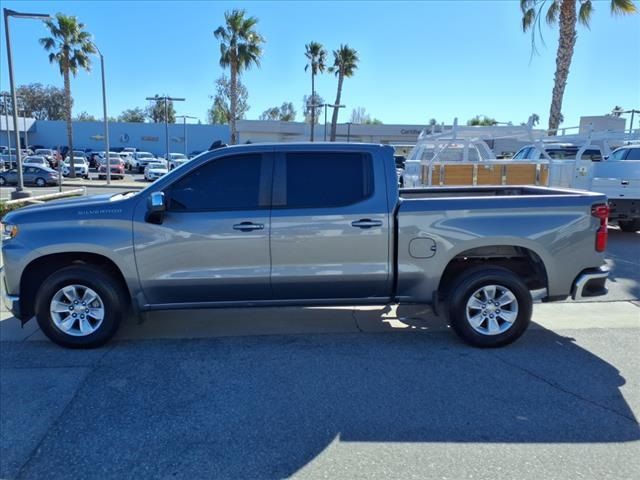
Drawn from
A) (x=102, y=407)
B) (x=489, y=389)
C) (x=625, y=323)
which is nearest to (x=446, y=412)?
(x=489, y=389)

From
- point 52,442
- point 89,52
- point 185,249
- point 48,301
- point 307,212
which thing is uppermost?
point 89,52

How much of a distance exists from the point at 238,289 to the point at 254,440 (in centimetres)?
178

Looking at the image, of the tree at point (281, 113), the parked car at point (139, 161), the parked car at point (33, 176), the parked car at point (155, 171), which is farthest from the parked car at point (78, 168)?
the tree at point (281, 113)

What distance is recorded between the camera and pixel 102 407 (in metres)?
3.70

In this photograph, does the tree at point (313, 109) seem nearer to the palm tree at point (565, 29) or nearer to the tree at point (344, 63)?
the tree at point (344, 63)

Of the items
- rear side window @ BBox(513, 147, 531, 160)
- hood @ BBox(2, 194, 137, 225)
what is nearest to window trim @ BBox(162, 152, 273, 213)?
hood @ BBox(2, 194, 137, 225)

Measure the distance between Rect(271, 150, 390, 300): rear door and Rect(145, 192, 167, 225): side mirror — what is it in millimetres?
991

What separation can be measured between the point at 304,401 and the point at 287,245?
1.49m

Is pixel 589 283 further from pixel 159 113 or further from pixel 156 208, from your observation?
pixel 159 113

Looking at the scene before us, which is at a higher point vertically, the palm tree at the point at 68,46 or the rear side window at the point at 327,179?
the palm tree at the point at 68,46

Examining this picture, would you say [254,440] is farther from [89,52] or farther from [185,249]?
[89,52]

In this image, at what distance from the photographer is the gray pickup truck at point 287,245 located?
15.3 ft

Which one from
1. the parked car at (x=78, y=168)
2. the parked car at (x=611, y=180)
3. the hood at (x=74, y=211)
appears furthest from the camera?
the parked car at (x=78, y=168)

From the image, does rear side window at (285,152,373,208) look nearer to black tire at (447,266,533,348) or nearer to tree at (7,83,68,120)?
black tire at (447,266,533,348)
